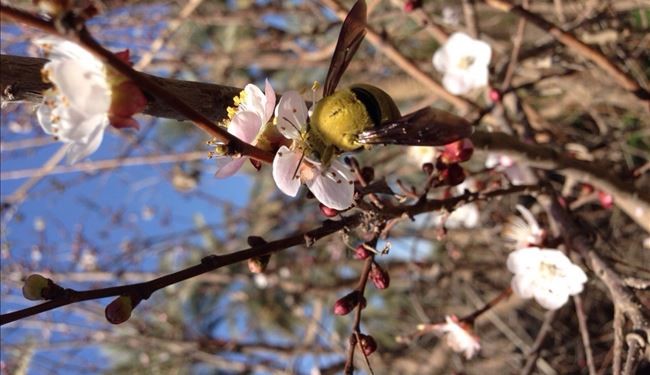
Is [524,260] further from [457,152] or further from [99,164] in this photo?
[99,164]

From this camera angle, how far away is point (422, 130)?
2.91 feet

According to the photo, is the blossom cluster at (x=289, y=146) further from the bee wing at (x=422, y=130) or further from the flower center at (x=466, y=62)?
the flower center at (x=466, y=62)

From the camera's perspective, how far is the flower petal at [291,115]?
0.99 meters

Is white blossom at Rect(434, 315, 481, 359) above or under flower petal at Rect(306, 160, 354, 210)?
under

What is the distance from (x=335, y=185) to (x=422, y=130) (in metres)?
0.19

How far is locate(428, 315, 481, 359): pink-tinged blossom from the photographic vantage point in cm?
164

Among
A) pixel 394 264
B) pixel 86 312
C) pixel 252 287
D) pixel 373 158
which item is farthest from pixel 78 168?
pixel 252 287

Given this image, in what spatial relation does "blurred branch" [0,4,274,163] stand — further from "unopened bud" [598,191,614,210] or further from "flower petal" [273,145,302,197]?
"unopened bud" [598,191,614,210]

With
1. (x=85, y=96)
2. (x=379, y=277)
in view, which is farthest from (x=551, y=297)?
(x=85, y=96)

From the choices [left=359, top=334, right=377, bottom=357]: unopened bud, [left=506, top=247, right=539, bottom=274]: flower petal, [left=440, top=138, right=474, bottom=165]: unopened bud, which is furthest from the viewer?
[left=506, top=247, right=539, bottom=274]: flower petal

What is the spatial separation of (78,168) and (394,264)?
1933 mm

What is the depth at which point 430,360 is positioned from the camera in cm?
388

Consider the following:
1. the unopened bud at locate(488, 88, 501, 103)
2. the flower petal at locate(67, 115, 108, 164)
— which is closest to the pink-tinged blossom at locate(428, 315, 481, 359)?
the unopened bud at locate(488, 88, 501, 103)

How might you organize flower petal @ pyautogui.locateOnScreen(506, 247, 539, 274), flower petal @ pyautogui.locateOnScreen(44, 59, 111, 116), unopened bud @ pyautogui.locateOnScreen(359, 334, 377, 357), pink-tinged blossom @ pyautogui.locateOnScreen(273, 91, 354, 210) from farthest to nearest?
flower petal @ pyautogui.locateOnScreen(506, 247, 539, 274) → unopened bud @ pyautogui.locateOnScreen(359, 334, 377, 357) → pink-tinged blossom @ pyautogui.locateOnScreen(273, 91, 354, 210) → flower petal @ pyautogui.locateOnScreen(44, 59, 111, 116)
